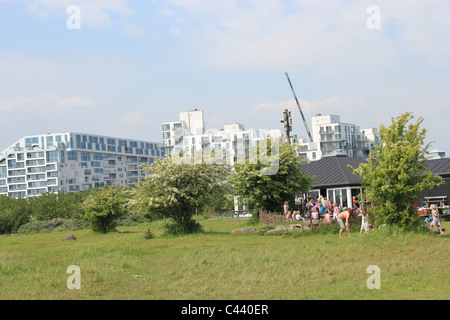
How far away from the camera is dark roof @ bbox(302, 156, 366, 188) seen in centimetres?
4128

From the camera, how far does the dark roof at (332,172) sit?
41.3m

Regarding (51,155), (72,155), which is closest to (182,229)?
(51,155)

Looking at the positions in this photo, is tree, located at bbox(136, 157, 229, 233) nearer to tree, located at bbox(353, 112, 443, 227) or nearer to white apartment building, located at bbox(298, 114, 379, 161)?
tree, located at bbox(353, 112, 443, 227)

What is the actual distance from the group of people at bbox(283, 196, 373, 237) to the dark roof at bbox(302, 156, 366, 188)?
4.56 m

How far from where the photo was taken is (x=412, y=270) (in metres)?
14.9

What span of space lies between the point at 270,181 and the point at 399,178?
1387 cm

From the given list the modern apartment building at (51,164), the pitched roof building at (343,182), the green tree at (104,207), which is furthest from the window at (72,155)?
the pitched roof building at (343,182)

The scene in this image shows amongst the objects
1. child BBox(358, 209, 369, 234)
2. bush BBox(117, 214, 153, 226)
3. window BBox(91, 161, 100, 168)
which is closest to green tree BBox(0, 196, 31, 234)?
bush BBox(117, 214, 153, 226)

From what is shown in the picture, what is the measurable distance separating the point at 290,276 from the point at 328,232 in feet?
36.6

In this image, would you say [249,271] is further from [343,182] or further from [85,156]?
[85,156]

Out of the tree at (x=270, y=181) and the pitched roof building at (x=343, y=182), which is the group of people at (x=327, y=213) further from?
the pitched roof building at (x=343, y=182)

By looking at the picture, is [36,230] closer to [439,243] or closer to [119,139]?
[439,243]

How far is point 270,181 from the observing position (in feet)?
114

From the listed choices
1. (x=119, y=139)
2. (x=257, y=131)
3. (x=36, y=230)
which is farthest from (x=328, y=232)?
(x=119, y=139)
